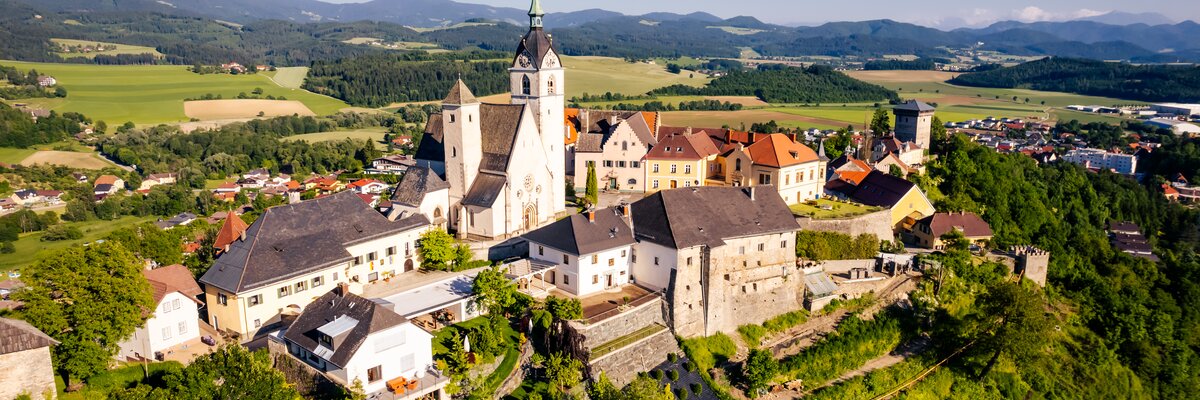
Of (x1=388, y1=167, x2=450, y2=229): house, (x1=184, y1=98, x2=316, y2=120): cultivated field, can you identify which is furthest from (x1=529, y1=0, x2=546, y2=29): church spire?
(x1=184, y1=98, x2=316, y2=120): cultivated field

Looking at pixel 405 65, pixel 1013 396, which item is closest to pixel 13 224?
pixel 1013 396

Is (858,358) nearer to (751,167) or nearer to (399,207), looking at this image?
(751,167)

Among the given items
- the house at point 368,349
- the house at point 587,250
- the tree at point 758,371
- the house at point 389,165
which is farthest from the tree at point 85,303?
the house at point 389,165

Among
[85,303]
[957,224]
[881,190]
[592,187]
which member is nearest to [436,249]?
[85,303]

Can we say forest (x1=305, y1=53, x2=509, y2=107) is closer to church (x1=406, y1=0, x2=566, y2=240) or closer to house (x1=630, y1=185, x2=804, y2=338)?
church (x1=406, y1=0, x2=566, y2=240)

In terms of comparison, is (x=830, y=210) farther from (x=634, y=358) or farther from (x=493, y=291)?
(x=493, y=291)
